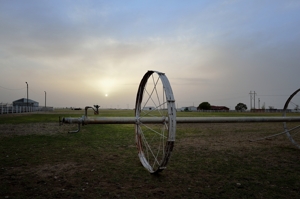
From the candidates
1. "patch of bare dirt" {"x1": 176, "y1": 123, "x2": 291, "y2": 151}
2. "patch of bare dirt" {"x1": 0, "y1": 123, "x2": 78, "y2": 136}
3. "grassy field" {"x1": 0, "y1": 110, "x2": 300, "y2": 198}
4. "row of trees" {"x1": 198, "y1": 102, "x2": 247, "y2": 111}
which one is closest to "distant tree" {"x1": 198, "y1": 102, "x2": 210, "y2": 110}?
"row of trees" {"x1": 198, "y1": 102, "x2": 247, "y2": 111}

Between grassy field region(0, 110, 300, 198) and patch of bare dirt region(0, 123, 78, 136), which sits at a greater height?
patch of bare dirt region(0, 123, 78, 136)

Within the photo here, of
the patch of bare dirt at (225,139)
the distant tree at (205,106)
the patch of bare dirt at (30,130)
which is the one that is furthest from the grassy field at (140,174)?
the distant tree at (205,106)

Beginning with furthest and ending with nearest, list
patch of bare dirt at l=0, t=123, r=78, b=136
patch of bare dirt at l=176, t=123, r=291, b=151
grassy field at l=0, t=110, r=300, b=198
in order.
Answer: patch of bare dirt at l=0, t=123, r=78, b=136 < patch of bare dirt at l=176, t=123, r=291, b=151 < grassy field at l=0, t=110, r=300, b=198

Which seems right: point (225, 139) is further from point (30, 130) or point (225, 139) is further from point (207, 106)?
point (207, 106)

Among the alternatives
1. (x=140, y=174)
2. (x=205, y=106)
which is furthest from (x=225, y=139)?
(x=205, y=106)

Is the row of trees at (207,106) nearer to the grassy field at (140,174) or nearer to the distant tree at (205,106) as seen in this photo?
the distant tree at (205,106)

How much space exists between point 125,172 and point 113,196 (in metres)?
1.58

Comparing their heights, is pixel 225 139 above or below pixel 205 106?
below

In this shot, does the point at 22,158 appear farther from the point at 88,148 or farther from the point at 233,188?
the point at 233,188

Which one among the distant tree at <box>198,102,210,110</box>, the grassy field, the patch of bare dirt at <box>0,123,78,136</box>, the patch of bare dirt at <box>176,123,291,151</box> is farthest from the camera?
the distant tree at <box>198,102,210,110</box>

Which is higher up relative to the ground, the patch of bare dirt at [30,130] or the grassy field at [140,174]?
the patch of bare dirt at [30,130]

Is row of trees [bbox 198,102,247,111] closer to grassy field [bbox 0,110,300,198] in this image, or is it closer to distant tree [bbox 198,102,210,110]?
distant tree [bbox 198,102,210,110]

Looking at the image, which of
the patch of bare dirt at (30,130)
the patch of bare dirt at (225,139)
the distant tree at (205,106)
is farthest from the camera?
the distant tree at (205,106)

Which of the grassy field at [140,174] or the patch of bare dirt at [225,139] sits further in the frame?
the patch of bare dirt at [225,139]
